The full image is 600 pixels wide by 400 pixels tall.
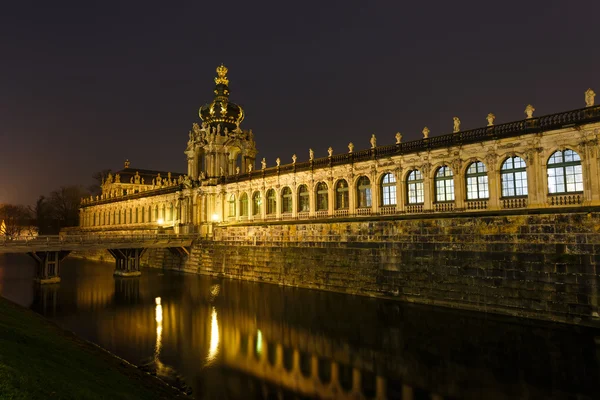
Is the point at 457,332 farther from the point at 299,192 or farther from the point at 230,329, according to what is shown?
the point at 299,192

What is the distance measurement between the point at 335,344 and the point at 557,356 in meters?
9.01

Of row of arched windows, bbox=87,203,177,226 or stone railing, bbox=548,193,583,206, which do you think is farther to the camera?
row of arched windows, bbox=87,203,177,226

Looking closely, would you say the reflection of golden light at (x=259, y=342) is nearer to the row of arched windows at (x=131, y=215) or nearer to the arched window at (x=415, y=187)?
the arched window at (x=415, y=187)

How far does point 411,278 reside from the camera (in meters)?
27.5

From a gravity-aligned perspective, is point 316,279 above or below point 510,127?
below

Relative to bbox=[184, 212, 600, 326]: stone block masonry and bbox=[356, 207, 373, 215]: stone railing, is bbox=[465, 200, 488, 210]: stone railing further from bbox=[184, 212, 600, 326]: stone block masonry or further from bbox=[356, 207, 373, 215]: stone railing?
bbox=[356, 207, 373, 215]: stone railing

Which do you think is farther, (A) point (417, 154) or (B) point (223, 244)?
(B) point (223, 244)

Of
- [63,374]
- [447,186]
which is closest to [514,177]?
[447,186]

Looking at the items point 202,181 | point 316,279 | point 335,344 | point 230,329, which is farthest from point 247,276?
point 335,344

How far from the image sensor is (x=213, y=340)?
771 inches

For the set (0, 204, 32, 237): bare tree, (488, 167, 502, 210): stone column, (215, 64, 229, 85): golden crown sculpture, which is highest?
(215, 64, 229, 85): golden crown sculpture

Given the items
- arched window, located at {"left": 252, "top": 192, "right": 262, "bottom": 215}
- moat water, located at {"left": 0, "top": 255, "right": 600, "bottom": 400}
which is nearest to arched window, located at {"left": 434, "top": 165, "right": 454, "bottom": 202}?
moat water, located at {"left": 0, "top": 255, "right": 600, "bottom": 400}

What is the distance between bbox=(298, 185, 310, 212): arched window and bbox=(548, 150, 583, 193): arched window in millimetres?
20435

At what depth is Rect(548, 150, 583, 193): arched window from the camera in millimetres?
22469
